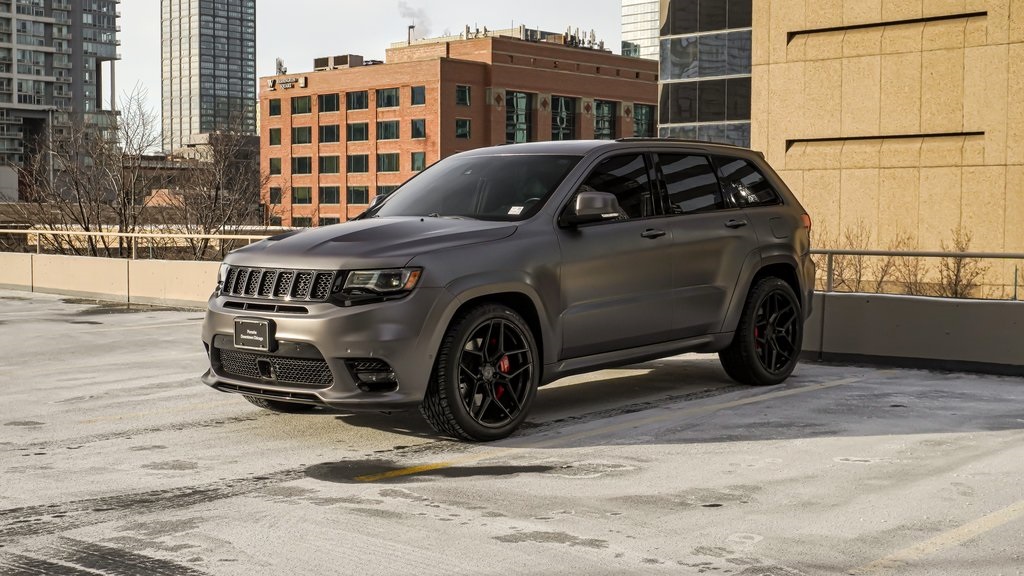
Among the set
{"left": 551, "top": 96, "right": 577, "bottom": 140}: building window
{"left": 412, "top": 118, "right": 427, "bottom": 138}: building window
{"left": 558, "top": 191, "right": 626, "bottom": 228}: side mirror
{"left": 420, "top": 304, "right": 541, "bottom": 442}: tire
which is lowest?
{"left": 420, "top": 304, "right": 541, "bottom": 442}: tire

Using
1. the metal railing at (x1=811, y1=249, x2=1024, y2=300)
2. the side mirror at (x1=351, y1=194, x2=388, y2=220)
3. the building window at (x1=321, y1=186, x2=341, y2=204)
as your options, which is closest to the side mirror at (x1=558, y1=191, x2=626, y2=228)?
the side mirror at (x1=351, y1=194, x2=388, y2=220)

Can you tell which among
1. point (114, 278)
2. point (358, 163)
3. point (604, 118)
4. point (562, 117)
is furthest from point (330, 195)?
point (114, 278)

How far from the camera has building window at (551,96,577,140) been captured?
5428 inches

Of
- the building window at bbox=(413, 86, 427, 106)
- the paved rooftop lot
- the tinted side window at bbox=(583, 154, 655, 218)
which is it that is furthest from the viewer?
the building window at bbox=(413, 86, 427, 106)

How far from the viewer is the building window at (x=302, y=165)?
140 m

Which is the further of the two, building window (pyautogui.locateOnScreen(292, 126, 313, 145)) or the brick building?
building window (pyautogui.locateOnScreen(292, 126, 313, 145))

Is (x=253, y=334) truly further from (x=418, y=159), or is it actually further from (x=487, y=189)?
(x=418, y=159)

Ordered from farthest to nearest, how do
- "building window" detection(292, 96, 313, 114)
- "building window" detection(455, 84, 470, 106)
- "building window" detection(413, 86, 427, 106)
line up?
1. "building window" detection(292, 96, 313, 114)
2. "building window" detection(455, 84, 470, 106)
3. "building window" detection(413, 86, 427, 106)

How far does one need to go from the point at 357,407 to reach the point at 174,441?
54.9 inches

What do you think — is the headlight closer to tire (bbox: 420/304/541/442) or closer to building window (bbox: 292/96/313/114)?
tire (bbox: 420/304/541/442)

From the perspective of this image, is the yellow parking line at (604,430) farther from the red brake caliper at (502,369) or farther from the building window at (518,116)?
the building window at (518,116)

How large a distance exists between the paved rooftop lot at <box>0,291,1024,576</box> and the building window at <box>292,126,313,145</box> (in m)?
132

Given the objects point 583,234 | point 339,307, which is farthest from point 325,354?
point 583,234

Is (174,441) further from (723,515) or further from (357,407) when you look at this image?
(723,515)
